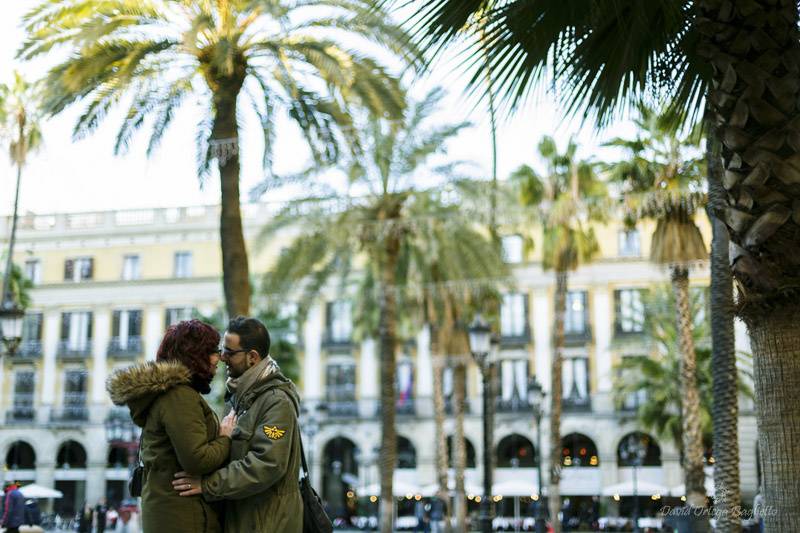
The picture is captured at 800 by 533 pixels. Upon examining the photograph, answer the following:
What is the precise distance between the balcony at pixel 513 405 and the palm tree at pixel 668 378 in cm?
1224

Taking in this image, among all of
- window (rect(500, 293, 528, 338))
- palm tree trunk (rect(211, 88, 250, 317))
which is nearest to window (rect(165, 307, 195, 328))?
window (rect(500, 293, 528, 338))

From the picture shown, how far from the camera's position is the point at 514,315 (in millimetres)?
52000

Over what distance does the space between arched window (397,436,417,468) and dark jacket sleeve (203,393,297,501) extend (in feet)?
158

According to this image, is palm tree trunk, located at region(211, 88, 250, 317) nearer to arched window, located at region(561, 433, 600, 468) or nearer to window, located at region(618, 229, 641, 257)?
arched window, located at region(561, 433, 600, 468)

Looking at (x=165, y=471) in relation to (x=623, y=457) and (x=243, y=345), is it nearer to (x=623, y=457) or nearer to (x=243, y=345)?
(x=243, y=345)

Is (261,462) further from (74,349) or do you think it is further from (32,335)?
(32,335)

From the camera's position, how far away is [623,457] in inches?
1934

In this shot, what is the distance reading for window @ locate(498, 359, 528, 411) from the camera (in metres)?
50.9

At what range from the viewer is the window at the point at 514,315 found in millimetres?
51719

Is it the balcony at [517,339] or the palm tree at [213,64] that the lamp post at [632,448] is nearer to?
the balcony at [517,339]

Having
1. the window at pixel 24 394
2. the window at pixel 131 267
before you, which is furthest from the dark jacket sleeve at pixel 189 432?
the window at pixel 24 394

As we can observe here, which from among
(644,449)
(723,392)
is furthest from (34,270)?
(723,392)

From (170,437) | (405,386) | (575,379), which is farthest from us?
(405,386)

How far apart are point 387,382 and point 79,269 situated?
3498cm
